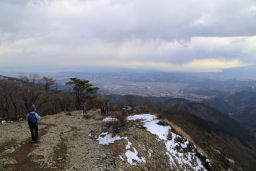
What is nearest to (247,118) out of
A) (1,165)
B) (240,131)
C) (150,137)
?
(240,131)

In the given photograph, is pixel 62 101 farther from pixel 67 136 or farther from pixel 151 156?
pixel 151 156

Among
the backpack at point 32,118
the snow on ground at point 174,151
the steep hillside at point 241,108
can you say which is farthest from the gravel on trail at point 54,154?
the steep hillside at point 241,108

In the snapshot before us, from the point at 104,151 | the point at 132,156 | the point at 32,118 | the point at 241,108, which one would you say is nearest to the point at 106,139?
the point at 104,151

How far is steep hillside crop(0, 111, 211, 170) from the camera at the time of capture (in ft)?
22.0

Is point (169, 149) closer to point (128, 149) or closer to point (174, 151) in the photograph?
point (174, 151)

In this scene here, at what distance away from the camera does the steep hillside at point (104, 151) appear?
22.0ft

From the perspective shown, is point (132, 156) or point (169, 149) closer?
point (132, 156)

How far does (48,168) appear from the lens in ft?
20.3

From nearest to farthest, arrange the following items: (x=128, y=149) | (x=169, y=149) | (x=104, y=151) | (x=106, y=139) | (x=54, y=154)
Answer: (x=54, y=154) < (x=104, y=151) < (x=128, y=149) < (x=106, y=139) < (x=169, y=149)

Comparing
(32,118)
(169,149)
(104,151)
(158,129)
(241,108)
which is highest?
(32,118)

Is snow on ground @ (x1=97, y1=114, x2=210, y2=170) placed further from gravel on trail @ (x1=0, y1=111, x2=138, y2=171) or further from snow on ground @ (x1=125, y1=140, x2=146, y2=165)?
gravel on trail @ (x1=0, y1=111, x2=138, y2=171)

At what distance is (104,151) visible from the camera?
8.26m

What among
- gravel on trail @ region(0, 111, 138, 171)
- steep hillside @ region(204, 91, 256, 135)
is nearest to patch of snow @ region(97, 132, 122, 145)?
gravel on trail @ region(0, 111, 138, 171)

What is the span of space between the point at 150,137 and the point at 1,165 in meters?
8.90
